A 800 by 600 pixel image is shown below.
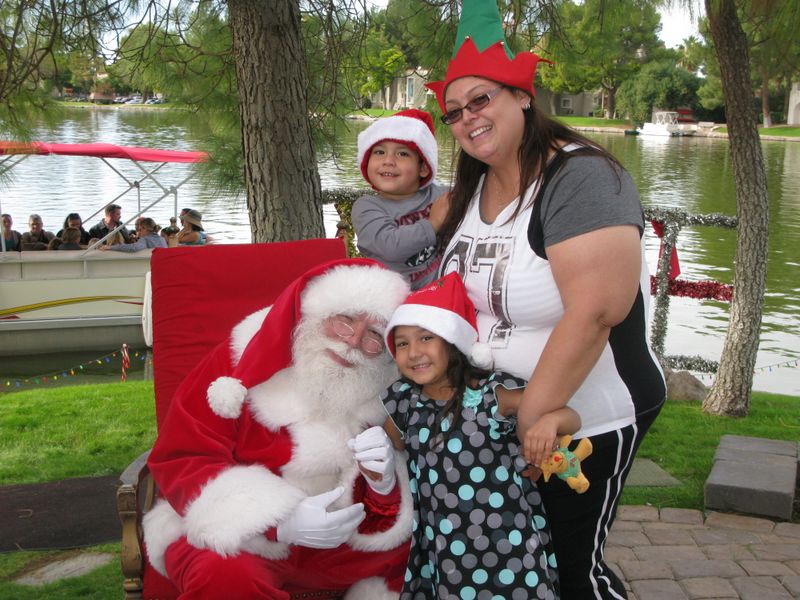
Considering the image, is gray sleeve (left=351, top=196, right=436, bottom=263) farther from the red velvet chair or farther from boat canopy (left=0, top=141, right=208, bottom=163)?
boat canopy (left=0, top=141, right=208, bottom=163)

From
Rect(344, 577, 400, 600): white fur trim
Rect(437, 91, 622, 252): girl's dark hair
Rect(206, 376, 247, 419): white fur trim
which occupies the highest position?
Rect(437, 91, 622, 252): girl's dark hair

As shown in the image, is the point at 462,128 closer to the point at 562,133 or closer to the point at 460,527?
the point at 562,133

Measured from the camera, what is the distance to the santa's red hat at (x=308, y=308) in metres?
2.41

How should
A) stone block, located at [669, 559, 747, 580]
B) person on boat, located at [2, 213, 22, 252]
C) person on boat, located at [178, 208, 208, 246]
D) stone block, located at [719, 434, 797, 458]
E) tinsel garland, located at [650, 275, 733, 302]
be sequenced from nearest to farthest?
stone block, located at [669, 559, 747, 580] < stone block, located at [719, 434, 797, 458] < tinsel garland, located at [650, 275, 733, 302] < person on boat, located at [178, 208, 208, 246] < person on boat, located at [2, 213, 22, 252]

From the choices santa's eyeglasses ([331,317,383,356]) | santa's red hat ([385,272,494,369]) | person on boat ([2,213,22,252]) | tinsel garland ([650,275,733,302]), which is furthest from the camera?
person on boat ([2,213,22,252])

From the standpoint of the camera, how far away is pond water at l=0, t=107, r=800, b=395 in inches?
371

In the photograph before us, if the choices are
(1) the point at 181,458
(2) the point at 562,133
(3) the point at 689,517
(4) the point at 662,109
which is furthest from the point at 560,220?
(4) the point at 662,109

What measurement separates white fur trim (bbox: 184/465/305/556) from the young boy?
0.76 meters

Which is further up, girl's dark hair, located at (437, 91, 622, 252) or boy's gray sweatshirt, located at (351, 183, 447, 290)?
girl's dark hair, located at (437, 91, 622, 252)

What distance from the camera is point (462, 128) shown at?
204 cm

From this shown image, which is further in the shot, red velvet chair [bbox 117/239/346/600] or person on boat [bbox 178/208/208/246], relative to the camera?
person on boat [bbox 178/208/208/246]

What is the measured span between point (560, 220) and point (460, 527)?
82 cm

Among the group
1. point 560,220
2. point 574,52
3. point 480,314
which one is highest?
point 574,52

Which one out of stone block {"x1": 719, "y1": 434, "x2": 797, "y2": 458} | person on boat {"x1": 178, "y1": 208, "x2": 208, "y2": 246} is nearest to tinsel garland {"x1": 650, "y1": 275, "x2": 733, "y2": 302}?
stone block {"x1": 719, "y1": 434, "x2": 797, "y2": 458}
